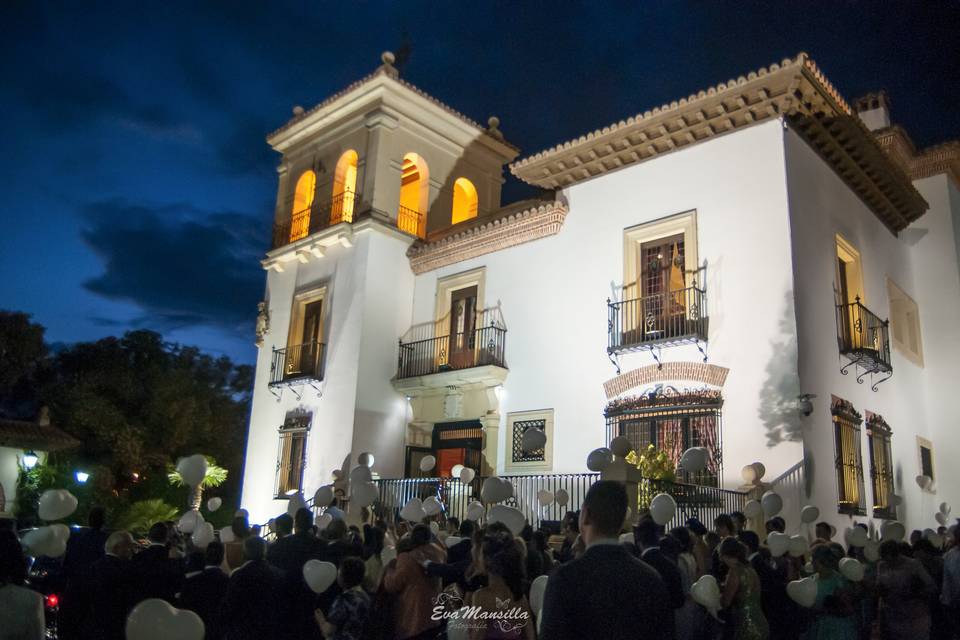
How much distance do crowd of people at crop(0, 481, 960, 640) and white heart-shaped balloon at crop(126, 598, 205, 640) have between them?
65cm

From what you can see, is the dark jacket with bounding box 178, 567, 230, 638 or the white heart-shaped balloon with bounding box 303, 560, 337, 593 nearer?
the white heart-shaped balloon with bounding box 303, 560, 337, 593

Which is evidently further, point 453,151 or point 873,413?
point 453,151

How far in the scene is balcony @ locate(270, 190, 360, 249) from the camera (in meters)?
20.5

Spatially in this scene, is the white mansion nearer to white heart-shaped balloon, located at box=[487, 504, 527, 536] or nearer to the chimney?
the chimney

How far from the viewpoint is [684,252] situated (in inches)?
575

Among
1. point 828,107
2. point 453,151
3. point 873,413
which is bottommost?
point 873,413

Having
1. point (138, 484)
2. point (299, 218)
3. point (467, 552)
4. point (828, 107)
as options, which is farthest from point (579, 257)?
point (138, 484)

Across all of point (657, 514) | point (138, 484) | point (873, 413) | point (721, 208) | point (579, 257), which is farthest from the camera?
point (138, 484)

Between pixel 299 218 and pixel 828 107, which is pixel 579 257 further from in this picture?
pixel 299 218

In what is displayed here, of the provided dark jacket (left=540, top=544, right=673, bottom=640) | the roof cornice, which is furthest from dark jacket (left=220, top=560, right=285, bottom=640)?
the roof cornice

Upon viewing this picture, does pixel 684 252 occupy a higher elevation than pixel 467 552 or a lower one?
higher

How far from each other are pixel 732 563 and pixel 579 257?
10563 millimetres

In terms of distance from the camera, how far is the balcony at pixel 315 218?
20.5 meters

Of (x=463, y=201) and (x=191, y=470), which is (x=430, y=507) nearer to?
(x=191, y=470)
